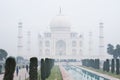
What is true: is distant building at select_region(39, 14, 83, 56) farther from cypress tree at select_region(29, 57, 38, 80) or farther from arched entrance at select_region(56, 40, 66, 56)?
cypress tree at select_region(29, 57, 38, 80)

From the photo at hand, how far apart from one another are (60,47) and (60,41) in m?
1.20

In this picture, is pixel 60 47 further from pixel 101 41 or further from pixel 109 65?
pixel 109 65

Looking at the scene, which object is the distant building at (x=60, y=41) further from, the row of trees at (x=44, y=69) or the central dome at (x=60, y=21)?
the row of trees at (x=44, y=69)

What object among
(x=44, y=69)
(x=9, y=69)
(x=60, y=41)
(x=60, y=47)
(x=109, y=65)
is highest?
(x=60, y=41)

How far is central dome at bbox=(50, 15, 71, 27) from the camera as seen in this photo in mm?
79781

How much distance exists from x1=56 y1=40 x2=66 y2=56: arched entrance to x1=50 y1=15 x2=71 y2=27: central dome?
3441 millimetres

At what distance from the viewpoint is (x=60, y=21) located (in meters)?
79.9

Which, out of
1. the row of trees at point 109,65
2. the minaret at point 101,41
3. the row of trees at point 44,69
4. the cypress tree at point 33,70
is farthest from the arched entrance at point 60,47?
the cypress tree at point 33,70

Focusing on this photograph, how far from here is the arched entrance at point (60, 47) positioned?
263 ft

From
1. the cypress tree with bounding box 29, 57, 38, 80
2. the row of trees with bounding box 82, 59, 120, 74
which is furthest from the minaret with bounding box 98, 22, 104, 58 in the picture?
the cypress tree with bounding box 29, 57, 38, 80

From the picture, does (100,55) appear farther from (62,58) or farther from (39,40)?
(39,40)

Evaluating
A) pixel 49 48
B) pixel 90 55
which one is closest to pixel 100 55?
pixel 90 55

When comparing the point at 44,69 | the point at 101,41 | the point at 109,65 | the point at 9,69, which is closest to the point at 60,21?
the point at 101,41

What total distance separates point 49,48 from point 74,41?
530 centimetres
